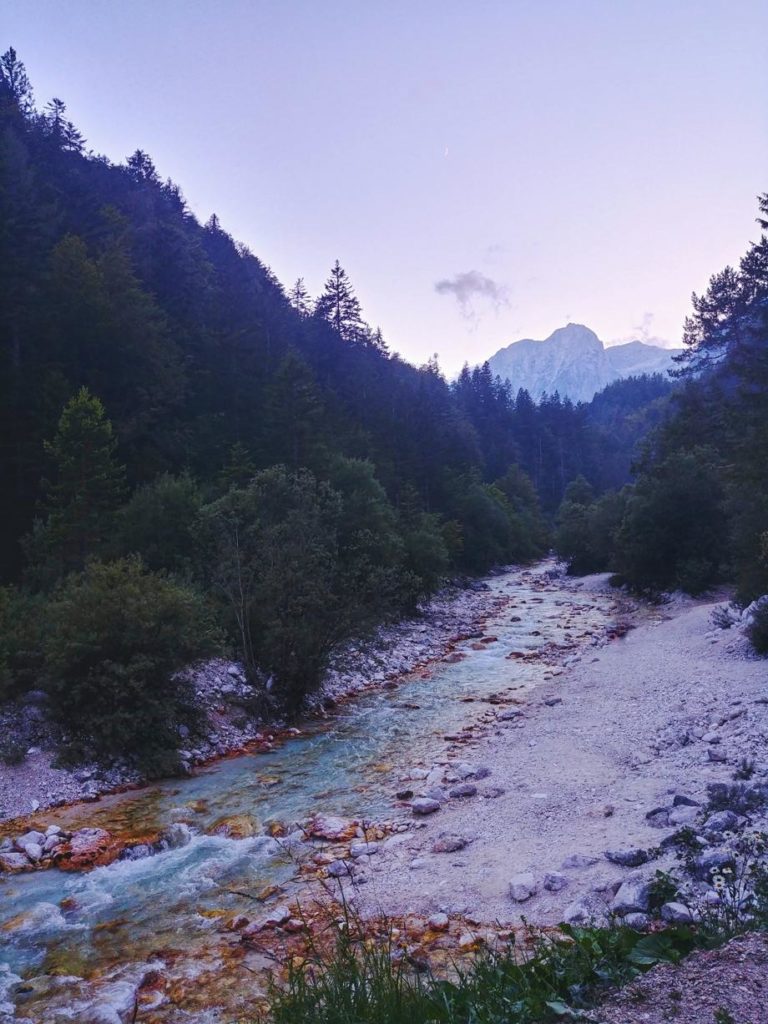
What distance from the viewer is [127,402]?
115ft

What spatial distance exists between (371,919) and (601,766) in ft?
17.9

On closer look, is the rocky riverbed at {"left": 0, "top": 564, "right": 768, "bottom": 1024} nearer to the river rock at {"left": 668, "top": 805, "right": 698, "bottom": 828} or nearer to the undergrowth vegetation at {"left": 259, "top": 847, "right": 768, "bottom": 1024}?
the river rock at {"left": 668, "top": 805, "right": 698, "bottom": 828}

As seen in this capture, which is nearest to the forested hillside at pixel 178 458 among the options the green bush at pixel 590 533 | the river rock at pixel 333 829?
the river rock at pixel 333 829

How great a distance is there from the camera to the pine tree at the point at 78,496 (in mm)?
22864

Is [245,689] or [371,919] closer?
[371,919]

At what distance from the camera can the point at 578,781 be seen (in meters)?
10.2

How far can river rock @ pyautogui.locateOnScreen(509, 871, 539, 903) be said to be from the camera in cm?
689

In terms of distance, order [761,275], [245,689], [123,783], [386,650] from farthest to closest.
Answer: [761,275]
[386,650]
[245,689]
[123,783]

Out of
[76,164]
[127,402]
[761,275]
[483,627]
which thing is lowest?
[483,627]

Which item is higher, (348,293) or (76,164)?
(76,164)

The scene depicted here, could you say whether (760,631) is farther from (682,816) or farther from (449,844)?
(449,844)

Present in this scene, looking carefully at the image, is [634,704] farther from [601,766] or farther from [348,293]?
[348,293]

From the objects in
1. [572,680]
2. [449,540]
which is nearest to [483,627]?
[572,680]

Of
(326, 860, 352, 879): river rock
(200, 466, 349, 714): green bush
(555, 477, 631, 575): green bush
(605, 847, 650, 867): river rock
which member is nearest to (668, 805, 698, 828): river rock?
(605, 847, 650, 867): river rock
